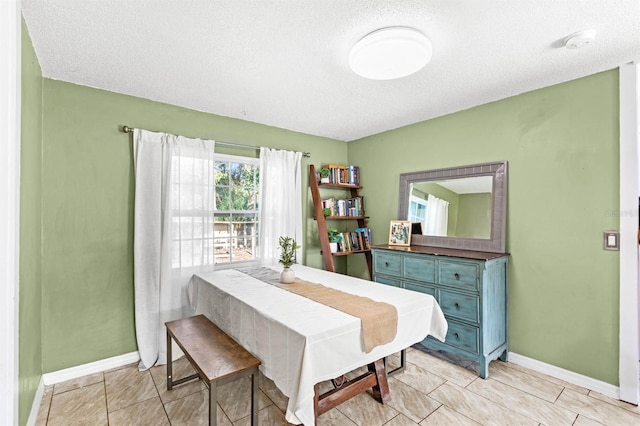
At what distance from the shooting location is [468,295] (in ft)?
8.55

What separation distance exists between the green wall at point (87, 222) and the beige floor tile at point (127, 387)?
21 centimetres

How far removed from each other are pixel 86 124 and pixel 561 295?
4171 millimetres

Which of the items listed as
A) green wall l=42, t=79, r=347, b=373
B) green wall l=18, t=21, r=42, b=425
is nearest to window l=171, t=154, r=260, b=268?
green wall l=42, t=79, r=347, b=373

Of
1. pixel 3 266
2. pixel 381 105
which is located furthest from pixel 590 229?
pixel 3 266

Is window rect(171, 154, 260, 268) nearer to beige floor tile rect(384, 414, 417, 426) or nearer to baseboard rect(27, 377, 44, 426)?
baseboard rect(27, 377, 44, 426)

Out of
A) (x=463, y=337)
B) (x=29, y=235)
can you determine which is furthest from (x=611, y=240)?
(x=29, y=235)

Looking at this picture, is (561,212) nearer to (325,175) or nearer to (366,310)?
(366,310)

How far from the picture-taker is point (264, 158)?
3.57 meters

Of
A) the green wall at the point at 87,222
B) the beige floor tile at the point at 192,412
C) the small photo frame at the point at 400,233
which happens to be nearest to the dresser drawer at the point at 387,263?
the small photo frame at the point at 400,233

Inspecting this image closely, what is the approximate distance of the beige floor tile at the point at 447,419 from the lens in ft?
6.46

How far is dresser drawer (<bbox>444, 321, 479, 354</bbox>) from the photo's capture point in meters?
2.58

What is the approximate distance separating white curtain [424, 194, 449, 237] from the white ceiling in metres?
1.00

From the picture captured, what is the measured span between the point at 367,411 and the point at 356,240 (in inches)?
87.1

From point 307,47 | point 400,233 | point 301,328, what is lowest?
point 301,328
